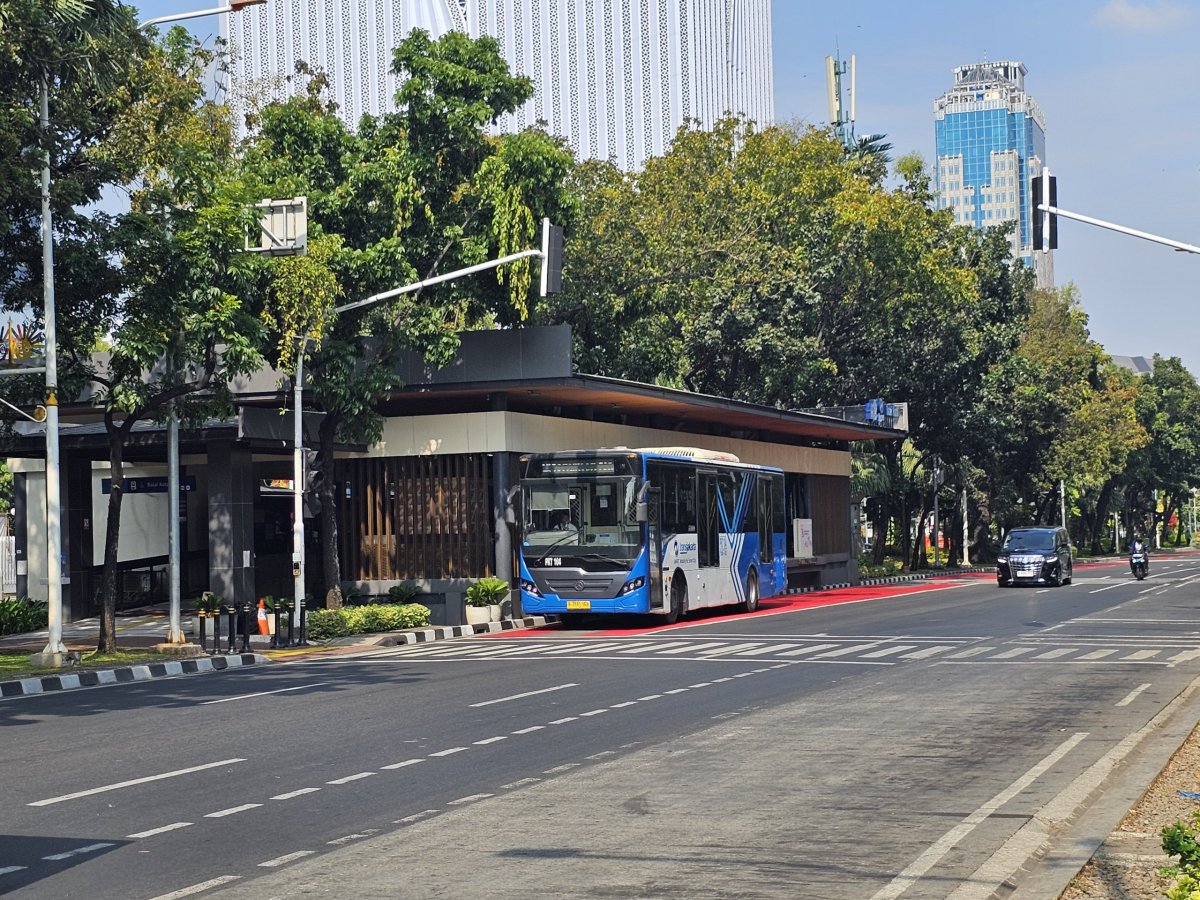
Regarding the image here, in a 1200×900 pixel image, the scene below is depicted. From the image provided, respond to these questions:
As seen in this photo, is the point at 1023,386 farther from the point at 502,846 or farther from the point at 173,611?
the point at 502,846

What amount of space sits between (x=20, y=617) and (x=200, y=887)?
2726 cm

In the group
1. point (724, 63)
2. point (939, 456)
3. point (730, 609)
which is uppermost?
point (724, 63)

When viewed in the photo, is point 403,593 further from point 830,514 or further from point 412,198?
point 830,514

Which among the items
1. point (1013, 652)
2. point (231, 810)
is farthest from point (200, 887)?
point (1013, 652)

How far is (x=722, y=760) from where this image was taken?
12.2 meters

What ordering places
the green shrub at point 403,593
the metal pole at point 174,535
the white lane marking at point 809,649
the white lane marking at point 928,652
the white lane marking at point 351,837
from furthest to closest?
the green shrub at point 403,593 < the metal pole at point 174,535 < the white lane marking at point 809,649 < the white lane marking at point 928,652 < the white lane marking at point 351,837

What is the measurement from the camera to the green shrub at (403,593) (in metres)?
34.5

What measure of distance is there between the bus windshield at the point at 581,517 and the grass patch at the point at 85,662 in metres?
7.98

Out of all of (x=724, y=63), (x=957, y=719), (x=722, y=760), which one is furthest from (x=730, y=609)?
(x=724, y=63)

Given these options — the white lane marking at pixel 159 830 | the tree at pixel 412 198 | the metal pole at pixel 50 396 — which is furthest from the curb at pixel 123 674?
the white lane marking at pixel 159 830

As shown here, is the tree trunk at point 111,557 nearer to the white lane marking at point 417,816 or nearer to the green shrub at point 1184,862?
the white lane marking at point 417,816

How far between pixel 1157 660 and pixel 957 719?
7.52 metres

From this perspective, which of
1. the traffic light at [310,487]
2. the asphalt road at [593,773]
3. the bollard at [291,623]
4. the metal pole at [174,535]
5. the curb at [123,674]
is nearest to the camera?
the asphalt road at [593,773]

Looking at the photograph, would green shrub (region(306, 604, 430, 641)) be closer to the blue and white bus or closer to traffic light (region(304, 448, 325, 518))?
traffic light (region(304, 448, 325, 518))
